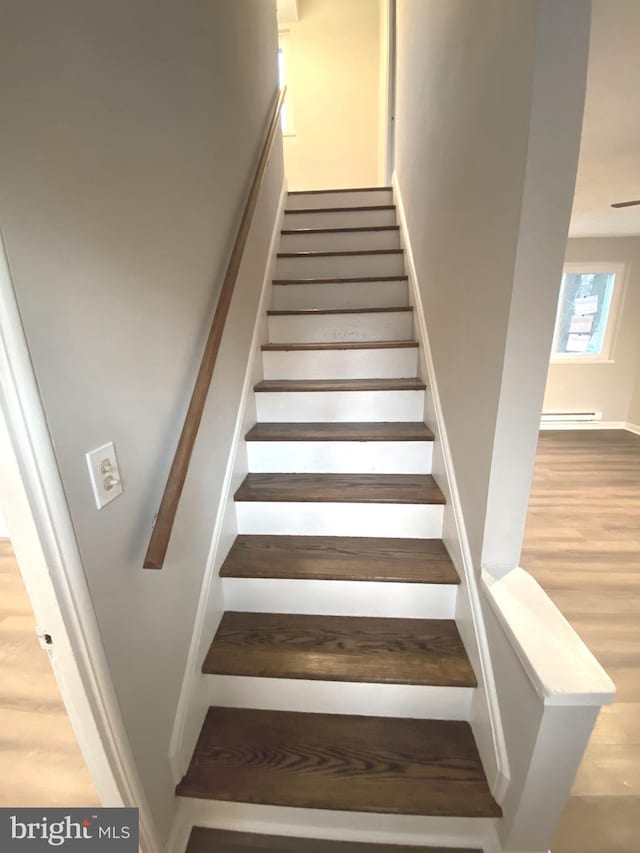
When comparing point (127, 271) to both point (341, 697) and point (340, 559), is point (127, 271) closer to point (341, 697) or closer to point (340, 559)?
point (340, 559)

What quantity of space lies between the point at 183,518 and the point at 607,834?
59.1 inches

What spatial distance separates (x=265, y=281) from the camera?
2.05 metres

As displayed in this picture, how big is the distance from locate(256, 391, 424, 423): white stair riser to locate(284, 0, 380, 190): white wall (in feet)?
11.5

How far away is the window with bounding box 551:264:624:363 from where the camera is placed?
4.11m

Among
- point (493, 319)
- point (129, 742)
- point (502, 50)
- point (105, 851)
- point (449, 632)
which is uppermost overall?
point (502, 50)

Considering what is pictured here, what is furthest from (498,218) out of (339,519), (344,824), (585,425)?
(585,425)

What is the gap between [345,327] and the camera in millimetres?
2004

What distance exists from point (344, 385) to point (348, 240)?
130 cm

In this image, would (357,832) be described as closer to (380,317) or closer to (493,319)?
(493,319)

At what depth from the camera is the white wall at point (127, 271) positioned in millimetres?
560

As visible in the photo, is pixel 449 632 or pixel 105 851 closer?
pixel 105 851

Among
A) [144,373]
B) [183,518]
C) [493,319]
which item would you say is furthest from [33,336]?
[493,319]

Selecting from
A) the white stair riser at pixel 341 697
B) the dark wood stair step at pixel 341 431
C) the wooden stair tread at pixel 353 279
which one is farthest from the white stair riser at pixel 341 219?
the white stair riser at pixel 341 697

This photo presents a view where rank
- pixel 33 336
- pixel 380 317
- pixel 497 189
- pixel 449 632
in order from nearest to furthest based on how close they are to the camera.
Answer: pixel 33 336 → pixel 497 189 → pixel 449 632 → pixel 380 317
